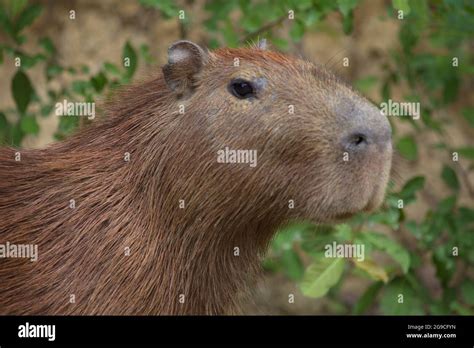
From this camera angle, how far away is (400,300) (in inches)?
252

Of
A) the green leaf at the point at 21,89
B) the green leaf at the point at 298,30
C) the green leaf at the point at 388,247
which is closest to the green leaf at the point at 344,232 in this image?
the green leaf at the point at 388,247

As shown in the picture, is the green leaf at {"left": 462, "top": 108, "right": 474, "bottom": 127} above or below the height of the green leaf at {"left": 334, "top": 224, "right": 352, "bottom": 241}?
above

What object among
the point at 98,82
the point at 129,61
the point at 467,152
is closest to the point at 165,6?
the point at 129,61

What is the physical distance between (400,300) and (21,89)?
2759 millimetres

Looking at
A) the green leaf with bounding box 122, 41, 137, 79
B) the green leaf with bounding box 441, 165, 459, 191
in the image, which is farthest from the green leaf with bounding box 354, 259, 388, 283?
the green leaf with bounding box 122, 41, 137, 79

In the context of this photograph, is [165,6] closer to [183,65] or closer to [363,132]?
[183,65]

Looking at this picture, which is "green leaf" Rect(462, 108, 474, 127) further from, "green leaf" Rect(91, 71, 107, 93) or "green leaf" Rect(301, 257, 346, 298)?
"green leaf" Rect(91, 71, 107, 93)

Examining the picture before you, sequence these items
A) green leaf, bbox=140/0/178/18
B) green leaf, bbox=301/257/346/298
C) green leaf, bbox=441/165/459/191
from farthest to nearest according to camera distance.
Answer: green leaf, bbox=441/165/459/191 < green leaf, bbox=140/0/178/18 < green leaf, bbox=301/257/346/298

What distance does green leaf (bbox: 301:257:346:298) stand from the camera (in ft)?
18.2

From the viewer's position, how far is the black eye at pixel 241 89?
14.6 ft

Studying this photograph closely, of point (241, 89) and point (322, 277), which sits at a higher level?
point (241, 89)

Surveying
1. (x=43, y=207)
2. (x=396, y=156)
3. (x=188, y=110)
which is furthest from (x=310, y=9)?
(x=43, y=207)

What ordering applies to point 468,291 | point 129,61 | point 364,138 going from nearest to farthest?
point 364,138 → point 129,61 → point 468,291
